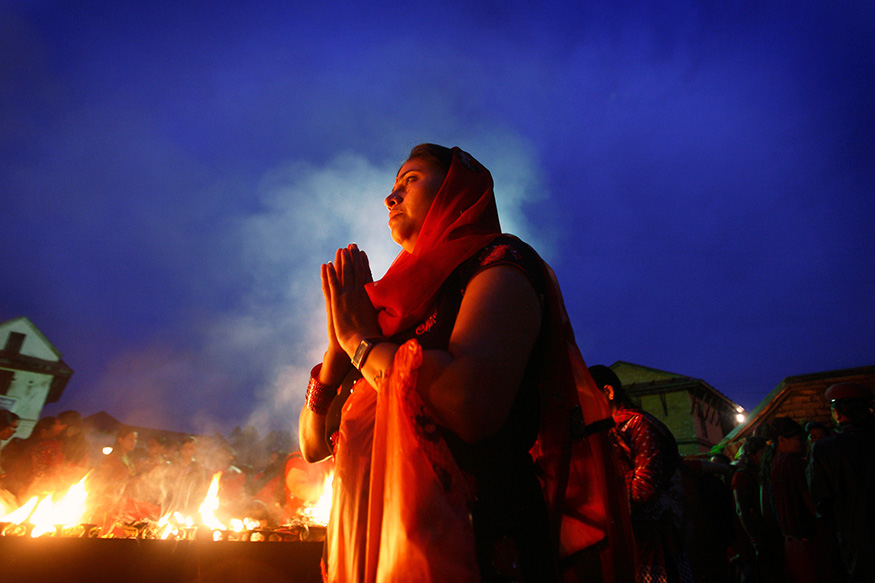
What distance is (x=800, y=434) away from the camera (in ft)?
20.0

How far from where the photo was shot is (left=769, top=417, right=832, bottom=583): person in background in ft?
17.7

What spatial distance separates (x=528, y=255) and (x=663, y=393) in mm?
28790

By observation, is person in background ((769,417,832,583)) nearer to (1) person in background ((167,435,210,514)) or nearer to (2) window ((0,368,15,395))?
(1) person in background ((167,435,210,514))

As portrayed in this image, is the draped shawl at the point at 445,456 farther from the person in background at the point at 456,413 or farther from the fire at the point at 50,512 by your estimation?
the fire at the point at 50,512

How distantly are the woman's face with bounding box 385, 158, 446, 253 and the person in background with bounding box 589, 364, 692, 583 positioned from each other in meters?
2.58

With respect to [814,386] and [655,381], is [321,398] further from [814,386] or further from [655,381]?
[655,381]

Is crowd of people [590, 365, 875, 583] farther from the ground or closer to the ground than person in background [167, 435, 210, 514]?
closer to the ground

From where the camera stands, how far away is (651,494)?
10.4 ft

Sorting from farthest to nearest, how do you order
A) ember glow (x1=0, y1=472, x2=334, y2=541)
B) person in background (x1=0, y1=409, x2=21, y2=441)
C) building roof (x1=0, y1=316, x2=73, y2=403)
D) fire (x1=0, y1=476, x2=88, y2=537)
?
building roof (x1=0, y1=316, x2=73, y2=403) → person in background (x1=0, y1=409, x2=21, y2=441) → fire (x1=0, y1=476, x2=88, y2=537) → ember glow (x1=0, y1=472, x2=334, y2=541)

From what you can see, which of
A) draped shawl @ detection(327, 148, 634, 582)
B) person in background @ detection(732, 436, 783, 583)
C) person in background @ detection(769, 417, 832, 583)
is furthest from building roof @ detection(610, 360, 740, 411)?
draped shawl @ detection(327, 148, 634, 582)

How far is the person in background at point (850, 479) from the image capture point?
13.1ft

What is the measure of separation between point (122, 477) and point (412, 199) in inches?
360

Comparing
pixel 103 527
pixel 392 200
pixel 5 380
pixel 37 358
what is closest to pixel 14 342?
pixel 37 358

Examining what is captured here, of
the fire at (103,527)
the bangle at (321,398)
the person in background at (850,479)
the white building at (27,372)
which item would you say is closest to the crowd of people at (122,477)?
the fire at (103,527)
